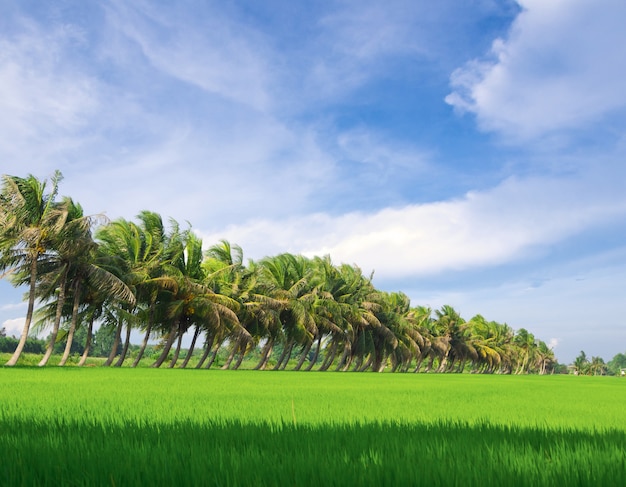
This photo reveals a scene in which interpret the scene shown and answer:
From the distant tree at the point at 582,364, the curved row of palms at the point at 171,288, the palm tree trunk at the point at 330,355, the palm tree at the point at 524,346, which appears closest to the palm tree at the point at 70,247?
the curved row of palms at the point at 171,288

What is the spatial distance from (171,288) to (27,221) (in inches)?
377

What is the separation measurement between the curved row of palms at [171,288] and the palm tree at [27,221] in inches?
1.8

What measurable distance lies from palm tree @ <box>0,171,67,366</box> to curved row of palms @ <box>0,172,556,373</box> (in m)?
0.05

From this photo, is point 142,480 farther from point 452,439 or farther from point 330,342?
point 330,342

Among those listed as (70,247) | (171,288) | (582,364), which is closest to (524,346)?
(582,364)

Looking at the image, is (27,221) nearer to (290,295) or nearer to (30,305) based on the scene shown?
(30,305)

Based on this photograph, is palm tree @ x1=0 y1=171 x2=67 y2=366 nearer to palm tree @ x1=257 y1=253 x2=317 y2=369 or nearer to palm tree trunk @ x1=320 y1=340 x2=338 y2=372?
palm tree @ x1=257 y1=253 x2=317 y2=369

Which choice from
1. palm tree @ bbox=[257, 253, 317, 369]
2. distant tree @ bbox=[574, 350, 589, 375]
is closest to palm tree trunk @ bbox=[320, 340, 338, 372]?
palm tree @ bbox=[257, 253, 317, 369]

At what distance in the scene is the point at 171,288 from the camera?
2977 centimetres

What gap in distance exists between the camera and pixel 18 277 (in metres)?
25.0

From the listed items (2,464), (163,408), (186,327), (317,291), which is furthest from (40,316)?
(2,464)

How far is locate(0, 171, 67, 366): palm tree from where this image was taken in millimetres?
21250

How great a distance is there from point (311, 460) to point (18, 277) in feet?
87.4

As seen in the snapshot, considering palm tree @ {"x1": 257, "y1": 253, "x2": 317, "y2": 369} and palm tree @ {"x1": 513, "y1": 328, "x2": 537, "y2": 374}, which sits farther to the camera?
palm tree @ {"x1": 513, "y1": 328, "x2": 537, "y2": 374}
